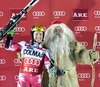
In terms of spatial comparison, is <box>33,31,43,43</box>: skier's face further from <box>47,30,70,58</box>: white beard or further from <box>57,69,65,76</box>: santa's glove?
<box>57,69,65,76</box>: santa's glove

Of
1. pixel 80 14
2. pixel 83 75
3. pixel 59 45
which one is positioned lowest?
pixel 83 75

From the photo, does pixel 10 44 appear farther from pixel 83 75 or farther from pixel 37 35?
pixel 83 75

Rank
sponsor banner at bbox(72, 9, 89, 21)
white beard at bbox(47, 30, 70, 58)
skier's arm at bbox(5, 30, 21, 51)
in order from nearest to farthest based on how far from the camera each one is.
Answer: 1. skier's arm at bbox(5, 30, 21, 51)
2. white beard at bbox(47, 30, 70, 58)
3. sponsor banner at bbox(72, 9, 89, 21)

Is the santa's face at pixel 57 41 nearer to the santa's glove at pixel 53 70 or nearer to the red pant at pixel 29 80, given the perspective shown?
the santa's glove at pixel 53 70

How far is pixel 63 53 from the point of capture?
2.85 metres

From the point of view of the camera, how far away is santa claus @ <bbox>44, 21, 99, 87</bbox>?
284 cm

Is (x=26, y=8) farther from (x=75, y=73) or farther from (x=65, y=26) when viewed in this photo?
(x=75, y=73)

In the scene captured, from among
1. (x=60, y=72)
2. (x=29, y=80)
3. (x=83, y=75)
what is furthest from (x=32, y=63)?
(x=83, y=75)

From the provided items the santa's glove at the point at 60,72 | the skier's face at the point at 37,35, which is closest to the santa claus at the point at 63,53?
the santa's glove at the point at 60,72

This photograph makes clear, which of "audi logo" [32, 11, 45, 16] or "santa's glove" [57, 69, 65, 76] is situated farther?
"audi logo" [32, 11, 45, 16]

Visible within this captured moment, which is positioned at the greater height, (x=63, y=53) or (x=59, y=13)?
(x=59, y=13)

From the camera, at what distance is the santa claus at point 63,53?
9.33ft

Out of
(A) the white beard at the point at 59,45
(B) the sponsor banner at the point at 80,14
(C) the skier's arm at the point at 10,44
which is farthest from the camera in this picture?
(B) the sponsor banner at the point at 80,14

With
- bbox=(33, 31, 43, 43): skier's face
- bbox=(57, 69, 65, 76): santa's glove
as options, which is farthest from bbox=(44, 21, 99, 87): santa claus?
bbox=(33, 31, 43, 43): skier's face
